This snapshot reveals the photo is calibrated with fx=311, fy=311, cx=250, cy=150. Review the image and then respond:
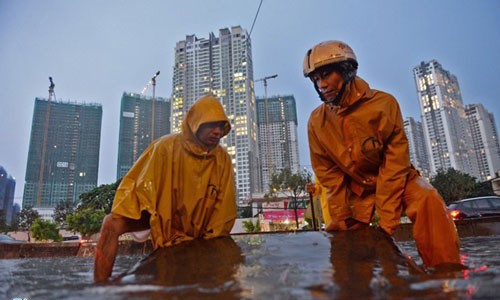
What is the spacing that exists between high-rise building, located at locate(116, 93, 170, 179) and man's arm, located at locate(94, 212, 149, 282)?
67.5 m

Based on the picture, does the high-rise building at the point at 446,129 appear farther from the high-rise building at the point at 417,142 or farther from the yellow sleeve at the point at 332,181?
the yellow sleeve at the point at 332,181

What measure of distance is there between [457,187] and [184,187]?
154 feet

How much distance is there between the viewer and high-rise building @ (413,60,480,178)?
54.8 metres

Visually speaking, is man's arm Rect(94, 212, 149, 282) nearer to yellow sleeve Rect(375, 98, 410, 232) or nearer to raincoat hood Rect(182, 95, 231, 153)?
raincoat hood Rect(182, 95, 231, 153)

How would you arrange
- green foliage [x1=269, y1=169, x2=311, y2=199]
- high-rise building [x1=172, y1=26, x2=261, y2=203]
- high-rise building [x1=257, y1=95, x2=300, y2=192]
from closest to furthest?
green foliage [x1=269, y1=169, x2=311, y2=199] → high-rise building [x1=172, y1=26, x2=261, y2=203] → high-rise building [x1=257, y1=95, x2=300, y2=192]

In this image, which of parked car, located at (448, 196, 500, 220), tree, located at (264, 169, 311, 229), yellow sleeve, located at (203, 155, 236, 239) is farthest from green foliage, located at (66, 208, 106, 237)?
yellow sleeve, located at (203, 155, 236, 239)

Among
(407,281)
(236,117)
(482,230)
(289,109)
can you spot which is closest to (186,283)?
(407,281)

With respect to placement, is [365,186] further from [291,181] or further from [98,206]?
[98,206]

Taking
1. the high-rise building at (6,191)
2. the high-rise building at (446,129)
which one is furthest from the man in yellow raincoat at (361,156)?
the high-rise building at (6,191)

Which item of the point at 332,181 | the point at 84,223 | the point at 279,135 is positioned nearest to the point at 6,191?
the point at 279,135

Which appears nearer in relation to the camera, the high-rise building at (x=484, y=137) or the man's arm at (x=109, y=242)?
the man's arm at (x=109, y=242)

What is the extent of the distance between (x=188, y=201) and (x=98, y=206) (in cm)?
4104

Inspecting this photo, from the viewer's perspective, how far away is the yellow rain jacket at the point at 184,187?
2.49 metres

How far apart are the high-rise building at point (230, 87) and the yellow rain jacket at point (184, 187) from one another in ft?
228
